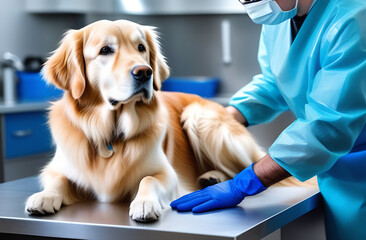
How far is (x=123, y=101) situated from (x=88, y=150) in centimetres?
17

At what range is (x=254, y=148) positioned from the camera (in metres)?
1.74

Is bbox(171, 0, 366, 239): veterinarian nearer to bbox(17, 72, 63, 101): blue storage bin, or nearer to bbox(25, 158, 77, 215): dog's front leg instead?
bbox(25, 158, 77, 215): dog's front leg

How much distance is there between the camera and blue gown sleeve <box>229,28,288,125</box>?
176 cm

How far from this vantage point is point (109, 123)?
1301 millimetres

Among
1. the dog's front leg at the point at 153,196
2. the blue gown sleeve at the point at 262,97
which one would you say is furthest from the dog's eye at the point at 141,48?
the blue gown sleeve at the point at 262,97

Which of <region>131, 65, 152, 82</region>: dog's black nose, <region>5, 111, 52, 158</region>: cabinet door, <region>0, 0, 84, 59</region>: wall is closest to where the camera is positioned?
<region>131, 65, 152, 82</region>: dog's black nose

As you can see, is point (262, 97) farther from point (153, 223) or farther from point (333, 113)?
point (153, 223)

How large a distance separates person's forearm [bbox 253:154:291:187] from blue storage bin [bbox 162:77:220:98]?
262 cm

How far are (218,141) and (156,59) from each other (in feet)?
1.26

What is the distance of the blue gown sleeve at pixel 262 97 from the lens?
1.76 metres

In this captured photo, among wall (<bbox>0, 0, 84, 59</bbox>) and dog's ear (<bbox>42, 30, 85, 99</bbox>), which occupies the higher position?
dog's ear (<bbox>42, 30, 85, 99</bbox>)

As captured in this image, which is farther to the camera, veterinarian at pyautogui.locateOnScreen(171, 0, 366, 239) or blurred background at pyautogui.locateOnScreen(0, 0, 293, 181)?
blurred background at pyautogui.locateOnScreen(0, 0, 293, 181)

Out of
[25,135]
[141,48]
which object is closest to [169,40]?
[25,135]

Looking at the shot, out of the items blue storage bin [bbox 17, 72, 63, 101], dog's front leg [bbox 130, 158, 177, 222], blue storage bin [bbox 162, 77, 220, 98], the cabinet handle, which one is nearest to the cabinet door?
the cabinet handle
